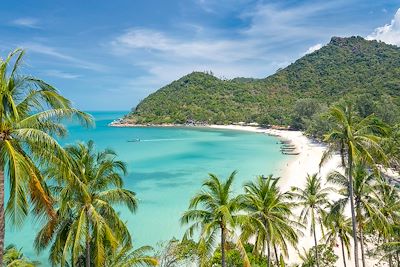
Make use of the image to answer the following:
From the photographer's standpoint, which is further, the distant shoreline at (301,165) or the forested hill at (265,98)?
the forested hill at (265,98)

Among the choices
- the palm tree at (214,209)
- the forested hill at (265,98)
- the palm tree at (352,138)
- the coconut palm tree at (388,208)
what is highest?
the forested hill at (265,98)

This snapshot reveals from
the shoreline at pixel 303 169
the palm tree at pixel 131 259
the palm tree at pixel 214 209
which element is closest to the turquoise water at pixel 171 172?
the shoreline at pixel 303 169

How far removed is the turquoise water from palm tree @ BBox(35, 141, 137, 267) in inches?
51.5

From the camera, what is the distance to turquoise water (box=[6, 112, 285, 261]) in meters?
33.2

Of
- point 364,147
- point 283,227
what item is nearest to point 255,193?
point 283,227

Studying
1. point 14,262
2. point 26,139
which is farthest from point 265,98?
point 26,139

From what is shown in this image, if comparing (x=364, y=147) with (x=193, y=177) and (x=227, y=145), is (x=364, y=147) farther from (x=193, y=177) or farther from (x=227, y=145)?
(x=227, y=145)

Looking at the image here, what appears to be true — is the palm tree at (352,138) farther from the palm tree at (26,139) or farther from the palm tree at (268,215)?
the palm tree at (26,139)

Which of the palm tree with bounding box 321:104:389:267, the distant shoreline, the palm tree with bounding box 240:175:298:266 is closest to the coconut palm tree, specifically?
the palm tree with bounding box 321:104:389:267

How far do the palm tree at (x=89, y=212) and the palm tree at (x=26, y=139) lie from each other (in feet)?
8.56

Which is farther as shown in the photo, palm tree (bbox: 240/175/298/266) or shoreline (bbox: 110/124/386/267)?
shoreline (bbox: 110/124/386/267)

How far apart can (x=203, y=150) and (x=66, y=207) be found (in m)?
78.1

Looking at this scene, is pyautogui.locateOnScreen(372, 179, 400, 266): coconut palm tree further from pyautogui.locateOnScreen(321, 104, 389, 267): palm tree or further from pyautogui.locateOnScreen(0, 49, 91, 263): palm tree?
pyautogui.locateOnScreen(0, 49, 91, 263): palm tree

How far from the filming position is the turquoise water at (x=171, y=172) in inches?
1307
